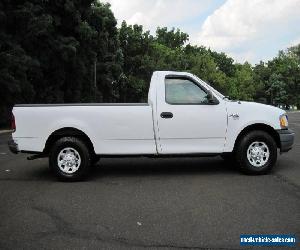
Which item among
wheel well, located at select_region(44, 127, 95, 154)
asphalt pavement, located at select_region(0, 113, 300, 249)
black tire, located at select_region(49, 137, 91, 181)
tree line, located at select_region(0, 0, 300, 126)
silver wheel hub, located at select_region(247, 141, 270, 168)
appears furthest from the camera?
tree line, located at select_region(0, 0, 300, 126)

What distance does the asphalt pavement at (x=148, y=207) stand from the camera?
17.6 ft

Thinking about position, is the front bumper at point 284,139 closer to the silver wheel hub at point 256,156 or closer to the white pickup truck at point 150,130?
the white pickup truck at point 150,130

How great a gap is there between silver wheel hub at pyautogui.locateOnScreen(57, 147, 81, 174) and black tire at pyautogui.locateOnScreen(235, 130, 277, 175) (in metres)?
2.97

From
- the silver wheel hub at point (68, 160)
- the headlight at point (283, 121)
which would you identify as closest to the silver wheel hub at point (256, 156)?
the headlight at point (283, 121)

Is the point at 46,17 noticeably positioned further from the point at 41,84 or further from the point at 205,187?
the point at 205,187

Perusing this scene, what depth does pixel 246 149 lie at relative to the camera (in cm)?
914

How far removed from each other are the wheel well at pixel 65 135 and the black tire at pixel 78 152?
0.41ft

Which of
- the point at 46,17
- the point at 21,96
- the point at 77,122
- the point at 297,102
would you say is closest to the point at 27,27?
the point at 46,17

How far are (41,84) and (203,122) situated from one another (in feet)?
78.3

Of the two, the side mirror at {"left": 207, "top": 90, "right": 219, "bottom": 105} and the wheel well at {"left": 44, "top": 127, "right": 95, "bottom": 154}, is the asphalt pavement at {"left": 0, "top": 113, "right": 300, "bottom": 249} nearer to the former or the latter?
the wheel well at {"left": 44, "top": 127, "right": 95, "bottom": 154}

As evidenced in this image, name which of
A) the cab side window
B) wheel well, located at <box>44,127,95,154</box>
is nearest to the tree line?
the cab side window

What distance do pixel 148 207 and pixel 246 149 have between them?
307cm

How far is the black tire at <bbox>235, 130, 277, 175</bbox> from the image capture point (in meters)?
9.12

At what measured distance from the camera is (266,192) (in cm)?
766
